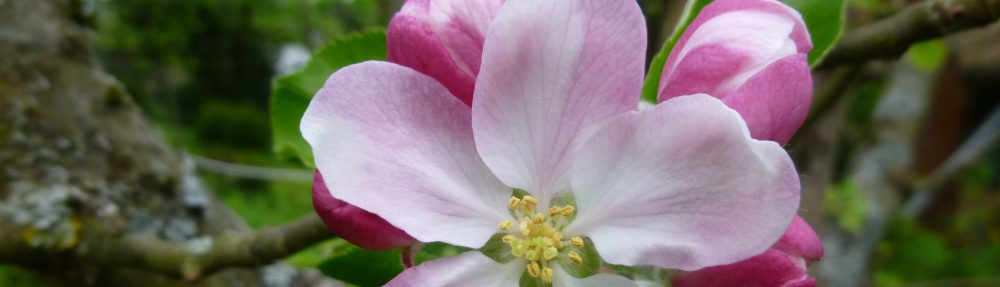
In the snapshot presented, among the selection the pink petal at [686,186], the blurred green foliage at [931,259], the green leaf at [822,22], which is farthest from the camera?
the blurred green foliage at [931,259]

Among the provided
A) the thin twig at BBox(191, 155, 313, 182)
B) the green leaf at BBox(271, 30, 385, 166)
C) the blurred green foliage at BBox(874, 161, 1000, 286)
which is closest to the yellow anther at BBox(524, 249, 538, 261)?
the green leaf at BBox(271, 30, 385, 166)

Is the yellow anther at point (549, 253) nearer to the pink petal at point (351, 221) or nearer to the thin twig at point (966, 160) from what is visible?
the pink petal at point (351, 221)

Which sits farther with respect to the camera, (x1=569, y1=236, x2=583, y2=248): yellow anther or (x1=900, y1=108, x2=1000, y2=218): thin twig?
(x1=900, y1=108, x2=1000, y2=218): thin twig

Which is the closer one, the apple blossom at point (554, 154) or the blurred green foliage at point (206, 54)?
the apple blossom at point (554, 154)

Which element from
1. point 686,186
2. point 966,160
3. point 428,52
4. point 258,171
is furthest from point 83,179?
point 258,171

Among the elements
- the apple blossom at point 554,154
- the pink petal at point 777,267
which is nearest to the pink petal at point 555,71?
the apple blossom at point 554,154

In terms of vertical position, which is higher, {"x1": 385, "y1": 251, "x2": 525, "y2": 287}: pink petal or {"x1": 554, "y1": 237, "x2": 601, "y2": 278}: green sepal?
{"x1": 385, "y1": 251, "x2": 525, "y2": 287}: pink petal

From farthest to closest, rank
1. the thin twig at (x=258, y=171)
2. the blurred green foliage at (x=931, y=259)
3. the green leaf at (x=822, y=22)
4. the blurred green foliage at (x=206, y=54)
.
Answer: the blurred green foliage at (x=206, y=54) → the blurred green foliage at (x=931, y=259) → the thin twig at (x=258, y=171) → the green leaf at (x=822, y=22)

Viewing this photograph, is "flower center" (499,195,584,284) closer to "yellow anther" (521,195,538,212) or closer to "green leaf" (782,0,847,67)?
"yellow anther" (521,195,538,212)
